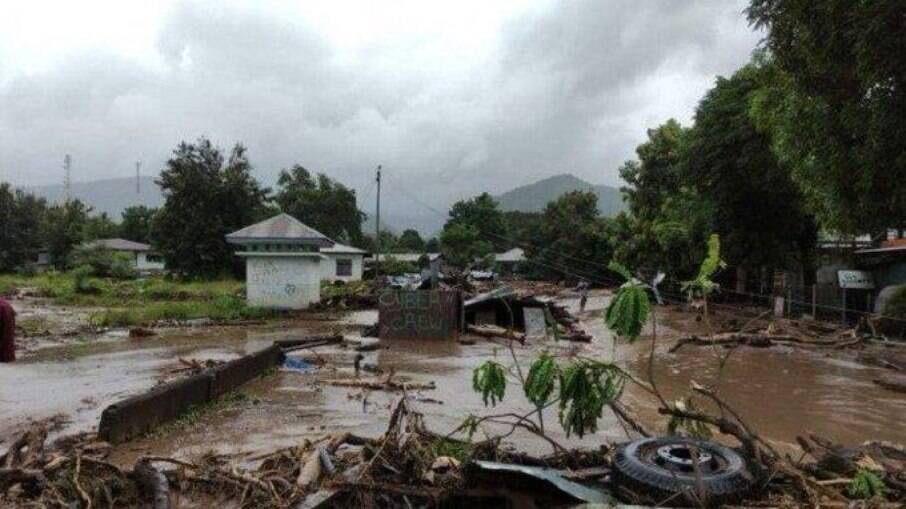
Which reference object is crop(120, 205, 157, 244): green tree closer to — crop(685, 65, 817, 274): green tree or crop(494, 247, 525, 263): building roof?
crop(494, 247, 525, 263): building roof

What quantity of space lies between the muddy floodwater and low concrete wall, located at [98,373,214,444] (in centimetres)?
21

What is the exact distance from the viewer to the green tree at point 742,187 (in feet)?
88.3

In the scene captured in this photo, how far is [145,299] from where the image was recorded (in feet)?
118

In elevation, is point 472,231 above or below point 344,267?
above

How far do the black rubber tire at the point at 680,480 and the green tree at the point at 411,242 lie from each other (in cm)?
8478

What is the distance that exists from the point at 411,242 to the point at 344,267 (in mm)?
41116

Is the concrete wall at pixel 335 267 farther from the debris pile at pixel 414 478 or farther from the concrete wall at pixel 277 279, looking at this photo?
the debris pile at pixel 414 478

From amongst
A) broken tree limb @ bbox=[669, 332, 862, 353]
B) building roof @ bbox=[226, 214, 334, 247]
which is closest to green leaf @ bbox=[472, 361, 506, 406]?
broken tree limb @ bbox=[669, 332, 862, 353]

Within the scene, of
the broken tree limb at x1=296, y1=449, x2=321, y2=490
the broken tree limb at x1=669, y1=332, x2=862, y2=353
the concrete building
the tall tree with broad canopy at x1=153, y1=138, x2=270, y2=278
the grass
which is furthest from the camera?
the tall tree with broad canopy at x1=153, y1=138, x2=270, y2=278

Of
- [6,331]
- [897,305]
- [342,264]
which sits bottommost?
[6,331]

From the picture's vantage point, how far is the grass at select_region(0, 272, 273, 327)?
26.6 meters

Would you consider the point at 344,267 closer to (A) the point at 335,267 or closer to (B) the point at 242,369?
(A) the point at 335,267

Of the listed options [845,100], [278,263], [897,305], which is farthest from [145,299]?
[845,100]

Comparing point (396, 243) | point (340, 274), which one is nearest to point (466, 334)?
point (340, 274)
